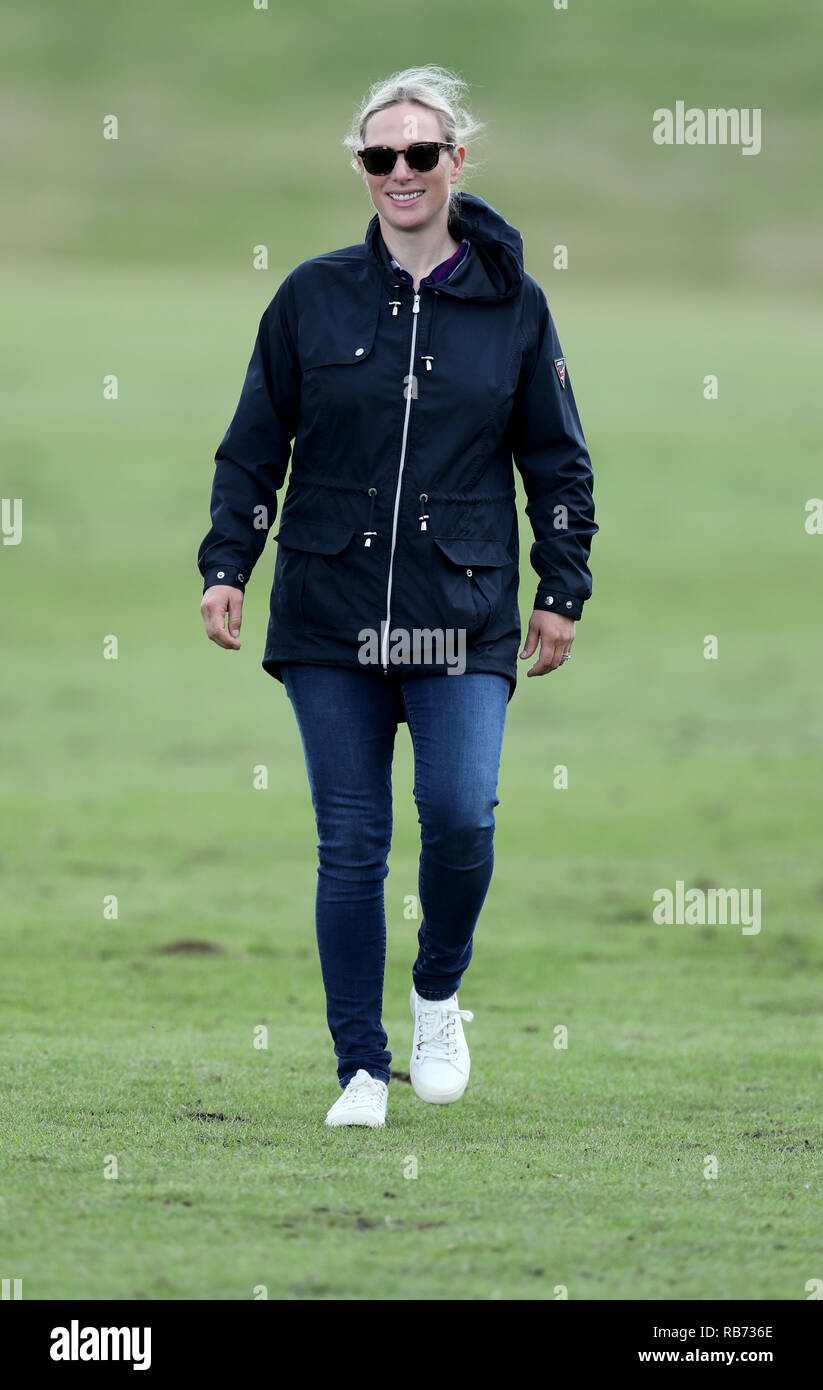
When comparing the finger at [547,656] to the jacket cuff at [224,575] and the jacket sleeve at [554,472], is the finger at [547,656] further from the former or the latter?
the jacket cuff at [224,575]

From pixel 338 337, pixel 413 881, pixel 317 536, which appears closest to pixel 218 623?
pixel 317 536

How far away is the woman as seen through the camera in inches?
203

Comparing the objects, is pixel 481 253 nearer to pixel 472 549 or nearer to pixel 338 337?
pixel 338 337

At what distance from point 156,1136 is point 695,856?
883cm

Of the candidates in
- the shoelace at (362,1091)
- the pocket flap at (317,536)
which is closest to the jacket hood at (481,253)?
the pocket flap at (317,536)

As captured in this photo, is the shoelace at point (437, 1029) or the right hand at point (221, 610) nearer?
Answer: the right hand at point (221, 610)

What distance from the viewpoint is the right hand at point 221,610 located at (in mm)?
5324

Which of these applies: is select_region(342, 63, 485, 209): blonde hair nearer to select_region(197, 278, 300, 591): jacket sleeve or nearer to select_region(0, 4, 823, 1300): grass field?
select_region(197, 278, 300, 591): jacket sleeve

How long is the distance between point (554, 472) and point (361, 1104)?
1842mm

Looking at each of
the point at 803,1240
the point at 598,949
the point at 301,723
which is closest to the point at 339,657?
the point at 301,723

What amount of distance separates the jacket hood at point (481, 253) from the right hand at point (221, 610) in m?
1.01

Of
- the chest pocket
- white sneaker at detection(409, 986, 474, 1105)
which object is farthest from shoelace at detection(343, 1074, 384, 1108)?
the chest pocket

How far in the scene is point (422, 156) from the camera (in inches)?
202
